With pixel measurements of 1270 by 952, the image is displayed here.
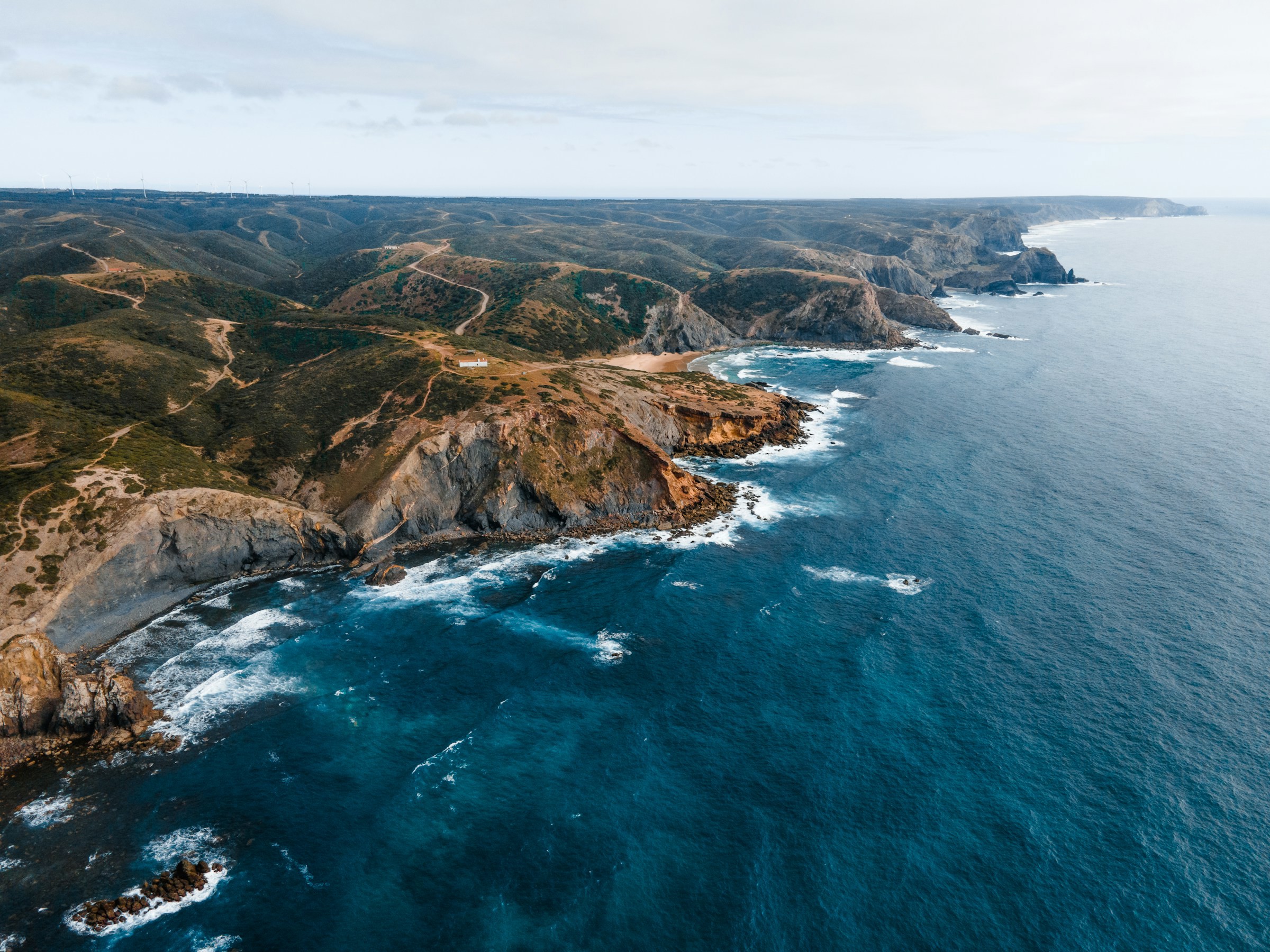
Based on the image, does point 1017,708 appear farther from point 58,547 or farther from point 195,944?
point 58,547

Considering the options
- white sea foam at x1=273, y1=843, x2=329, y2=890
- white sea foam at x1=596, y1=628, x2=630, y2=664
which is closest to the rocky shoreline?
white sea foam at x1=273, y1=843, x2=329, y2=890

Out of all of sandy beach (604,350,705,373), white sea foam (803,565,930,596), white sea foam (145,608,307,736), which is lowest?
white sea foam (145,608,307,736)

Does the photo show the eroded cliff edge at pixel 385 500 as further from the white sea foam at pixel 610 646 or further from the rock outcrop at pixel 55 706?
the white sea foam at pixel 610 646

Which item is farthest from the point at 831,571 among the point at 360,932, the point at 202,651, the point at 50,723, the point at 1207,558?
the point at 50,723

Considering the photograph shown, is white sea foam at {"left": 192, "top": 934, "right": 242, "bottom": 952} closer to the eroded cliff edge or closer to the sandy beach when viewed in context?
the eroded cliff edge

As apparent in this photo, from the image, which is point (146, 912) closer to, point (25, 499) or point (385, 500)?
point (385, 500)

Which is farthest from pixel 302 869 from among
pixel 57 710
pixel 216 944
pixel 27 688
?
pixel 27 688
